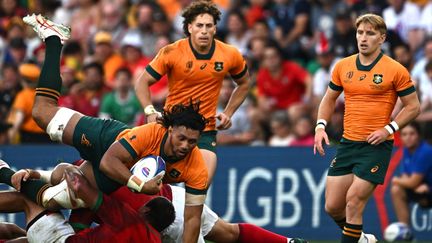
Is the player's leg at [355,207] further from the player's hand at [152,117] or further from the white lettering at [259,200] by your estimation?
the white lettering at [259,200]

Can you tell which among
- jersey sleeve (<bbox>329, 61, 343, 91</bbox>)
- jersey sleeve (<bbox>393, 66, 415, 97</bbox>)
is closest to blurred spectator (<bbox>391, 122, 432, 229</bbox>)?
jersey sleeve (<bbox>329, 61, 343, 91</bbox>)

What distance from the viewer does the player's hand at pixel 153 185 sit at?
9398 millimetres

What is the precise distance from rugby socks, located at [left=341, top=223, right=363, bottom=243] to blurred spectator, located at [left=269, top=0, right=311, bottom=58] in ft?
23.1

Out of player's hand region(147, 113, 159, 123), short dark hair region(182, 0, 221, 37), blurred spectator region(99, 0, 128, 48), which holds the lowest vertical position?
player's hand region(147, 113, 159, 123)

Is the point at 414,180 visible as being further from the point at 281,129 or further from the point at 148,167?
the point at 148,167

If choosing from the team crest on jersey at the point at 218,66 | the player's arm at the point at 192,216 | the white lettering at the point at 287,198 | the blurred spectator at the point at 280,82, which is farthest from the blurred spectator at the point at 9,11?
the player's arm at the point at 192,216

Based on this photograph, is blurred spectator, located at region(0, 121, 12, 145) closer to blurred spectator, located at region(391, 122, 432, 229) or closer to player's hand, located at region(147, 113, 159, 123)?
player's hand, located at region(147, 113, 159, 123)

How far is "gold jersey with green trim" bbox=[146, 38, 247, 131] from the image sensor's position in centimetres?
1148

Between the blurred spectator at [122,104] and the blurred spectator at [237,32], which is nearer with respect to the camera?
the blurred spectator at [122,104]

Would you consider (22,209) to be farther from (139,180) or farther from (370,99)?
(370,99)

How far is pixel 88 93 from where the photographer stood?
54.4ft

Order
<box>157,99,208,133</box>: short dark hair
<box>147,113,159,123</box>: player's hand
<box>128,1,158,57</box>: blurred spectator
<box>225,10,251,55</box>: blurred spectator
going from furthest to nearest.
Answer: <box>128,1,158,57</box>: blurred spectator, <box>225,10,251,55</box>: blurred spectator, <box>147,113,159,123</box>: player's hand, <box>157,99,208,133</box>: short dark hair

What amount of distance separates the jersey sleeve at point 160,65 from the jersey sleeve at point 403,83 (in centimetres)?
230

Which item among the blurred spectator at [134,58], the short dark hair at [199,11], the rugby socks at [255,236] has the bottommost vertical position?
the rugby socks at [255,236]
